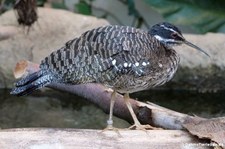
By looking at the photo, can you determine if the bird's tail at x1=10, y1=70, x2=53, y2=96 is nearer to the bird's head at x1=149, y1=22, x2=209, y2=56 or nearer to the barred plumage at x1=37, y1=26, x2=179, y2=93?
the barred plumage at x1=37, y1=26, x2=179, y2=93

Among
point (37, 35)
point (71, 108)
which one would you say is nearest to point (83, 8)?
point (37, 35)

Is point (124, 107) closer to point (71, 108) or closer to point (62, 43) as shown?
Result: point (71, 108)

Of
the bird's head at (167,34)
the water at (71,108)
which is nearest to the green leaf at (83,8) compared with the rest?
the water at (71,108)

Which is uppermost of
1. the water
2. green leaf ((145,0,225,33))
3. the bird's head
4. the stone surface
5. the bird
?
the bird's head

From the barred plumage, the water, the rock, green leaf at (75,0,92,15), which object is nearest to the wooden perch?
the barred plumage

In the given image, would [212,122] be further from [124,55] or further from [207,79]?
[207,79]

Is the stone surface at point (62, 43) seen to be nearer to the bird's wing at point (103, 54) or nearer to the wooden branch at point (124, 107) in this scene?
the wooden branch at point (124, 107)
